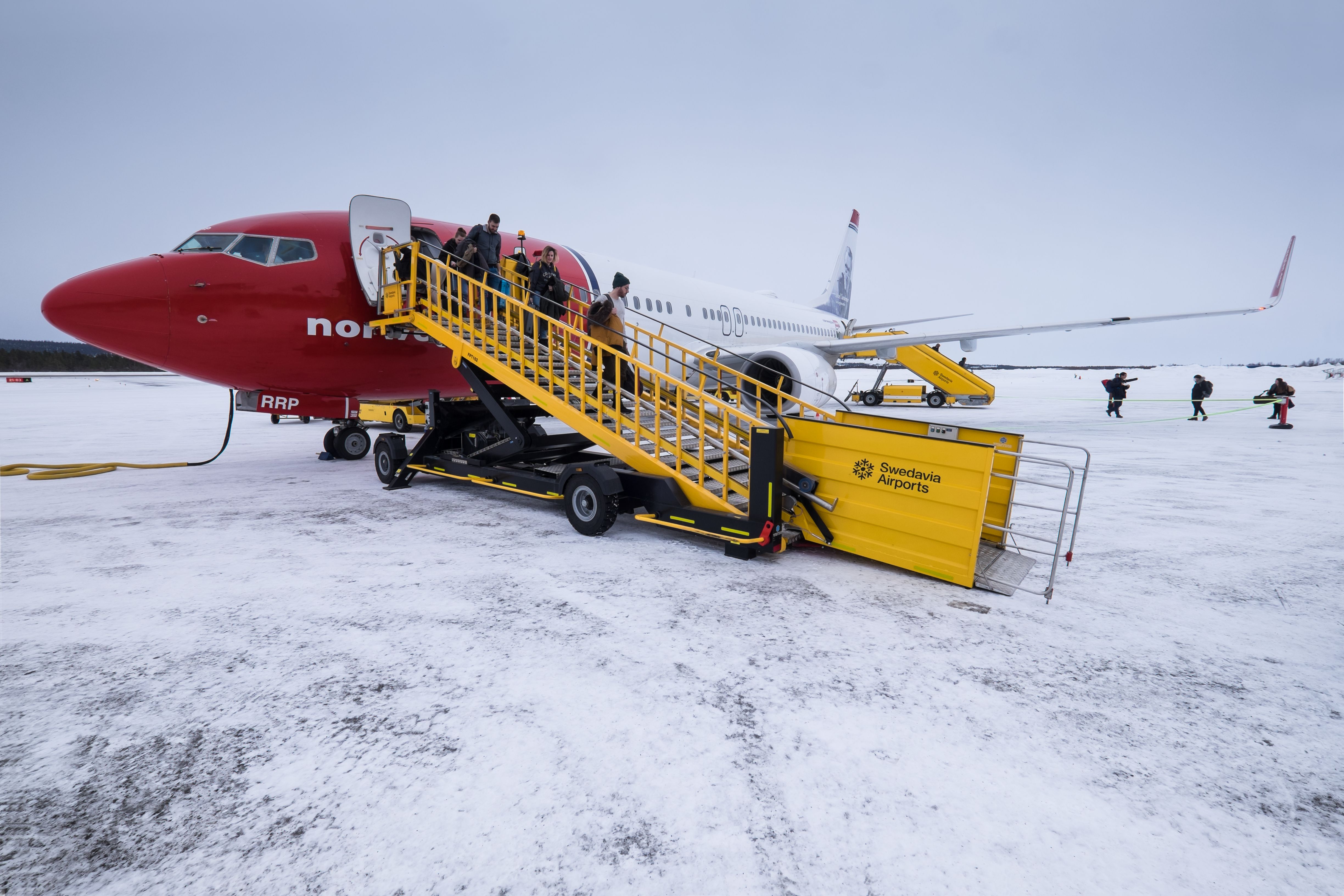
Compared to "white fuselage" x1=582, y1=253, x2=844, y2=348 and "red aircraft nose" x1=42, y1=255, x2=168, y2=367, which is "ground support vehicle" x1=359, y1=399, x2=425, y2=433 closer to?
"white fuselage" x1=582, y1=253, x2=844, y2=348

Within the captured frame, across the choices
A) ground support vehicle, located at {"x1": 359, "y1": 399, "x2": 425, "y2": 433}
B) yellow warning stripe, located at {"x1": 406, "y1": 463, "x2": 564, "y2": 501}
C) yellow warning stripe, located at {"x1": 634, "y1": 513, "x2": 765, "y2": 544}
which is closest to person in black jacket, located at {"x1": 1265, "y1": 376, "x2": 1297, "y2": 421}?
yellow warning stripe, located at {"x1": 634, "y1": 513, "x2": 765, "y2": 544}

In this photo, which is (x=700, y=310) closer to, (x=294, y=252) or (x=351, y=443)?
(x=351, y=443)

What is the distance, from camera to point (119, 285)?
260 inches

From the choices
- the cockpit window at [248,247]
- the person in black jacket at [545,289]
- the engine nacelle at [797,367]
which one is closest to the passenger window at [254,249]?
the cockpit window at [248,247]

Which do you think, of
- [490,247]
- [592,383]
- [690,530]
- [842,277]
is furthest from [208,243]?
[842,277]

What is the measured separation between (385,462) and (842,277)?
74.2ft

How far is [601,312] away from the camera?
721 centimetres

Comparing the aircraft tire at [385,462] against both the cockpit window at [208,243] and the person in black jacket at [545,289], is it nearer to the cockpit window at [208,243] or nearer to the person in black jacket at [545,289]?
the person in black jacket at [545,289]

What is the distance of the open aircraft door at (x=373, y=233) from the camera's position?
25.3ft

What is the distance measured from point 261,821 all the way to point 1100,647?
3.99m

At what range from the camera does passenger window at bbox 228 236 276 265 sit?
23.7ft

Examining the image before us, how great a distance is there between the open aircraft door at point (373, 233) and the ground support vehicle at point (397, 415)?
5.17 m

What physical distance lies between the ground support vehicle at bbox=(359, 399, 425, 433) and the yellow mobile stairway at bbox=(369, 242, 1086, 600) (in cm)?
545

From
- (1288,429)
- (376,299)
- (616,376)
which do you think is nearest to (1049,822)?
(616,376)
